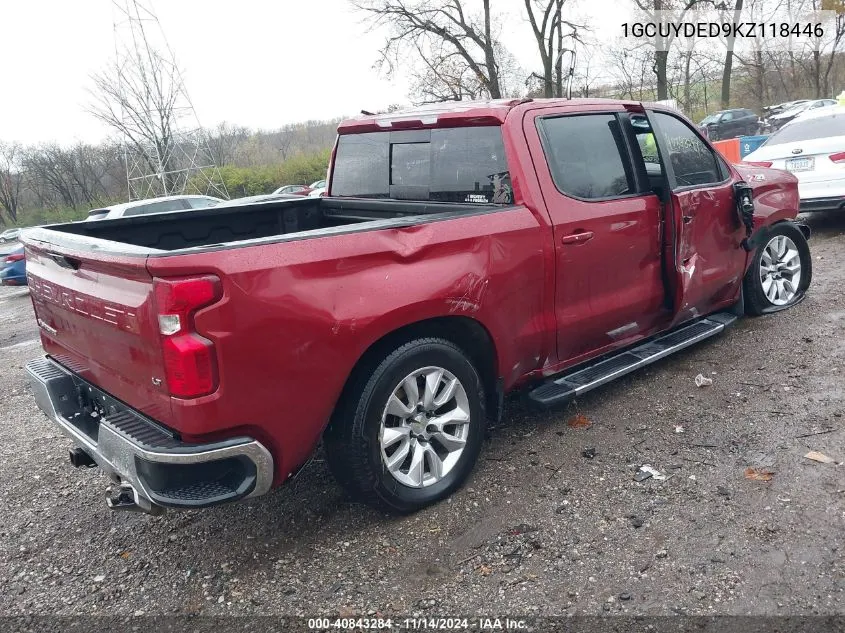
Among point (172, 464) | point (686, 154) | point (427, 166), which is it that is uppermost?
point (427, 166)

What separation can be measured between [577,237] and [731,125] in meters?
30.9

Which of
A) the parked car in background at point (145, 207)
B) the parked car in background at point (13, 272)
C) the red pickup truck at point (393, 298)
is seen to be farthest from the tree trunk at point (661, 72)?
the red pickup truck at point (393, 298)

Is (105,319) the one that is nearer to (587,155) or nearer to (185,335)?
(185,335)

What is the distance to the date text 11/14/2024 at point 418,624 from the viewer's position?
261 cm

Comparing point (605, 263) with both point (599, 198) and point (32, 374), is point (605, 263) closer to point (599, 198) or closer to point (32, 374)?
point (599, 198)

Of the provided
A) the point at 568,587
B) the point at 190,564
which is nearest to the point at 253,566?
the point at 190,564

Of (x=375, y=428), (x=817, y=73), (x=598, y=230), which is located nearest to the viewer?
(x=375, y=428)

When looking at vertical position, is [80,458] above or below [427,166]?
below

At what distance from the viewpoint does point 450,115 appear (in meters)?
3.98

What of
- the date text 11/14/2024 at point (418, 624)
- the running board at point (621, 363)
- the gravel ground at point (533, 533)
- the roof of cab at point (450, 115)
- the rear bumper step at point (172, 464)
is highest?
the roof of cab at point (450, 115)

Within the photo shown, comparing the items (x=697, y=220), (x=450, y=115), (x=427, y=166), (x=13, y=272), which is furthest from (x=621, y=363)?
(x=13, y=272)

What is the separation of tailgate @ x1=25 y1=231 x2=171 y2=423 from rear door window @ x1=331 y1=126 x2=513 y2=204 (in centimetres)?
196

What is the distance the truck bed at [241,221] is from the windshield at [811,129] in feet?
24.3

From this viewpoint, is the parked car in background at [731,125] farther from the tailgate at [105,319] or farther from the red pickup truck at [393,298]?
the tailgate at [105,319]
